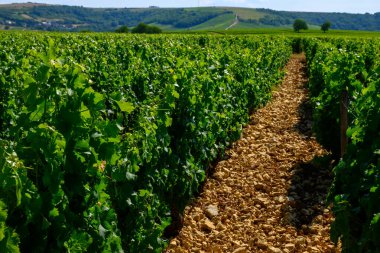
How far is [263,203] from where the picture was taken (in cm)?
721

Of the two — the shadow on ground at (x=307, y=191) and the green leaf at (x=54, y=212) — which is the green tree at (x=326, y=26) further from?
the green leaf at (x=54, y=212)

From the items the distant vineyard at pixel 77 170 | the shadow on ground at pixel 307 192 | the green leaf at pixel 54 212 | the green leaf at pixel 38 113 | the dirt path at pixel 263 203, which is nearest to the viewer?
the distant vineyard at pixel 77 170

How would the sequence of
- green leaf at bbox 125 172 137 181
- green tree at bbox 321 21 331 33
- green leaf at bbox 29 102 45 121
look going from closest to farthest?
green leaf at bbox 29 102 45 121 → green leaf at bbox 125 172 137 181 → green tree at bbox 321 21 331 33

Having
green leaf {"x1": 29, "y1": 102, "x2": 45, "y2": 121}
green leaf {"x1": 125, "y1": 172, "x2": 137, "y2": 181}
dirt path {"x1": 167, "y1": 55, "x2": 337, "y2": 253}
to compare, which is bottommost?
dirt path {"x1": 167, "y1": 55, "x2": 337, "y2": 253}

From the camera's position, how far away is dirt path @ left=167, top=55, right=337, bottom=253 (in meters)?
6.01

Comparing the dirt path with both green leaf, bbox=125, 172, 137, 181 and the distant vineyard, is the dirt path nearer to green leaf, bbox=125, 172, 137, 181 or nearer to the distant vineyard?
the distant vineyard

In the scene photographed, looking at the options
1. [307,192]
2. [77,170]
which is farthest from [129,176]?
[307,192]

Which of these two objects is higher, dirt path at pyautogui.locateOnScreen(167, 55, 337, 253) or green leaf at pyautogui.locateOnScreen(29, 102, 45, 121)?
green leaf at pyautogui.locateOnScreen(29, 102, 45, 121)

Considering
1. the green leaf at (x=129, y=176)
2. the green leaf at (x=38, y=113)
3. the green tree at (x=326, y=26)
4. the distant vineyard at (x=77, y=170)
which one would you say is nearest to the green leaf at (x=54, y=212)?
the distant vineyard at (x=77, y=170)

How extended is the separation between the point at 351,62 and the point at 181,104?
4.12 meters

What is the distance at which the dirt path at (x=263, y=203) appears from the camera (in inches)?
237

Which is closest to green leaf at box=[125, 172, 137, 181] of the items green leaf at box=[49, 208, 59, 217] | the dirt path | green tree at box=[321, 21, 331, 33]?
green leaf at box=[49, 208, 59, 217]

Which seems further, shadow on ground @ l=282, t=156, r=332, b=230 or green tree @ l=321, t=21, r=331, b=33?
green tree @ l=321, t=21, r=331, b=33

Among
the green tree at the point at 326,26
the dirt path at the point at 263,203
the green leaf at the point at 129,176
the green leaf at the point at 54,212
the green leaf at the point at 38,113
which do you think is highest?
the green tree at the point at 326,26
